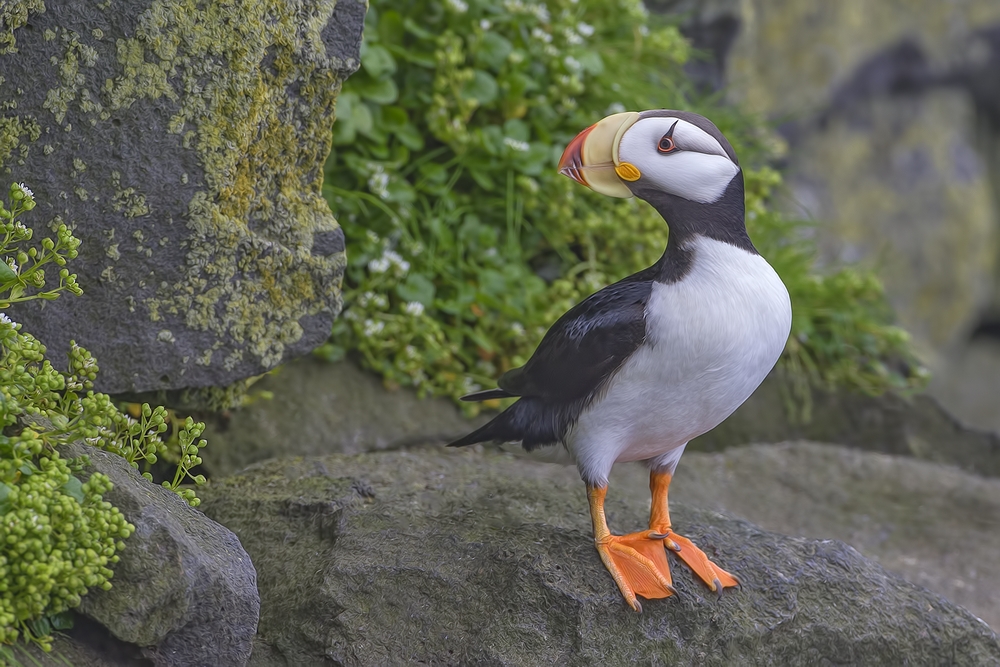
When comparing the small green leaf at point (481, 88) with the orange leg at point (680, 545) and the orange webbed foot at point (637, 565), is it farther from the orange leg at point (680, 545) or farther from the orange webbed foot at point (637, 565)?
the orange webbed foot at point (637, 565)

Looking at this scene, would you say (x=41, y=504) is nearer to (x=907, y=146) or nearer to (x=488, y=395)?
(x=488, y=395)

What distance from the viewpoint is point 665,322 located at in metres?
2.43

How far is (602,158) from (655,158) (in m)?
0.13

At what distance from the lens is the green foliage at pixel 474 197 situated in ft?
13.1

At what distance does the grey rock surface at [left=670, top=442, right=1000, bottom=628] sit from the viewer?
3.82 m

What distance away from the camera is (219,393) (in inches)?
123

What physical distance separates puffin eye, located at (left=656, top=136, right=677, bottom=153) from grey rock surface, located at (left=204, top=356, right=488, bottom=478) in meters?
1.87

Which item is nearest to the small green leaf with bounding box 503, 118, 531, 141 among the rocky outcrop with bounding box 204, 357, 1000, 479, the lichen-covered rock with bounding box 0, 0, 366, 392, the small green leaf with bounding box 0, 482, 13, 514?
the rocky outcrop with bounding box 204, 357, 1000, 479

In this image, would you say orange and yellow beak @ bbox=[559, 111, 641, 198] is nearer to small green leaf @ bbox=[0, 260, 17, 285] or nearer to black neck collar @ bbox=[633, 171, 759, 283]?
black neck collar @ bbox=[633, 171, 759, 283]

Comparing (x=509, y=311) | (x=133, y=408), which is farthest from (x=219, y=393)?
(x=509, y=311)

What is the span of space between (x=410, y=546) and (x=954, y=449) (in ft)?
10.5

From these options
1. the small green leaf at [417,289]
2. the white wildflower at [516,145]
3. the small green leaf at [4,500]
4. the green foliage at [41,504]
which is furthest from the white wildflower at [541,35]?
the small green leaf at [4,500]

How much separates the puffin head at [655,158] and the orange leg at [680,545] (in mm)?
827

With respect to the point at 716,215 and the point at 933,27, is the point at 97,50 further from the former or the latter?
the point at 933,27
